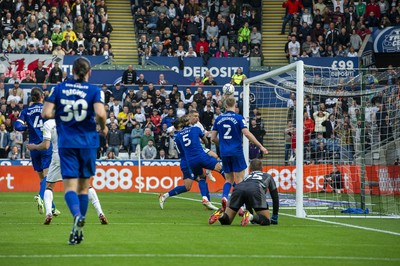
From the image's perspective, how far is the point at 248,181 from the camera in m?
13.9

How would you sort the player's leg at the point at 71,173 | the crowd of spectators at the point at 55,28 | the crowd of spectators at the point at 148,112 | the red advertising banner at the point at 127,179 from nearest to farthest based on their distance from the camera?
the player's leg at the point at 71,173 → the red advertising banner at the point at 127,179 → the crowd of spectators at the point at 148,112 → the crowd of spectators at the point at 55,28

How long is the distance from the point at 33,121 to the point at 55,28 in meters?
19.2

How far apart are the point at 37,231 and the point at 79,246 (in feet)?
8.23

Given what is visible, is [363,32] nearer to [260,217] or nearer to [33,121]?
[33,121]

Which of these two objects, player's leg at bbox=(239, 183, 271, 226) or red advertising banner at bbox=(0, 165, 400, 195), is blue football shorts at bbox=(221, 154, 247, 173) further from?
red advertising banner at bbox=(0, 165, 400, 195)

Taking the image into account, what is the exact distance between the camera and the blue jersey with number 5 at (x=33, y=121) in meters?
16.1

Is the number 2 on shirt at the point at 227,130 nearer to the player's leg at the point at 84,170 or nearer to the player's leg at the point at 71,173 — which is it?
the player's leg at the point at 84,170

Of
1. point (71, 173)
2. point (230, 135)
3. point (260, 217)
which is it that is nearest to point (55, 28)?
point (230, 135)

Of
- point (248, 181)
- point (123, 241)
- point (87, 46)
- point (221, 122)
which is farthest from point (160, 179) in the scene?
point (123, 241)

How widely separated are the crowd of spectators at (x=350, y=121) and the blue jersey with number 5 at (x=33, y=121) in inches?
274

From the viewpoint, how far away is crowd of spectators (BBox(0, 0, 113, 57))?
3388cm

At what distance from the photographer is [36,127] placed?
53.5ft

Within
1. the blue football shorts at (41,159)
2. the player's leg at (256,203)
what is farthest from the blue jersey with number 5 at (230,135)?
the blue football shorts at (41,159)

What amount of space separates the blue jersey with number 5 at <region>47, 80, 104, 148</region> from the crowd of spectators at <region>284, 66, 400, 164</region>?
9.14 metres
